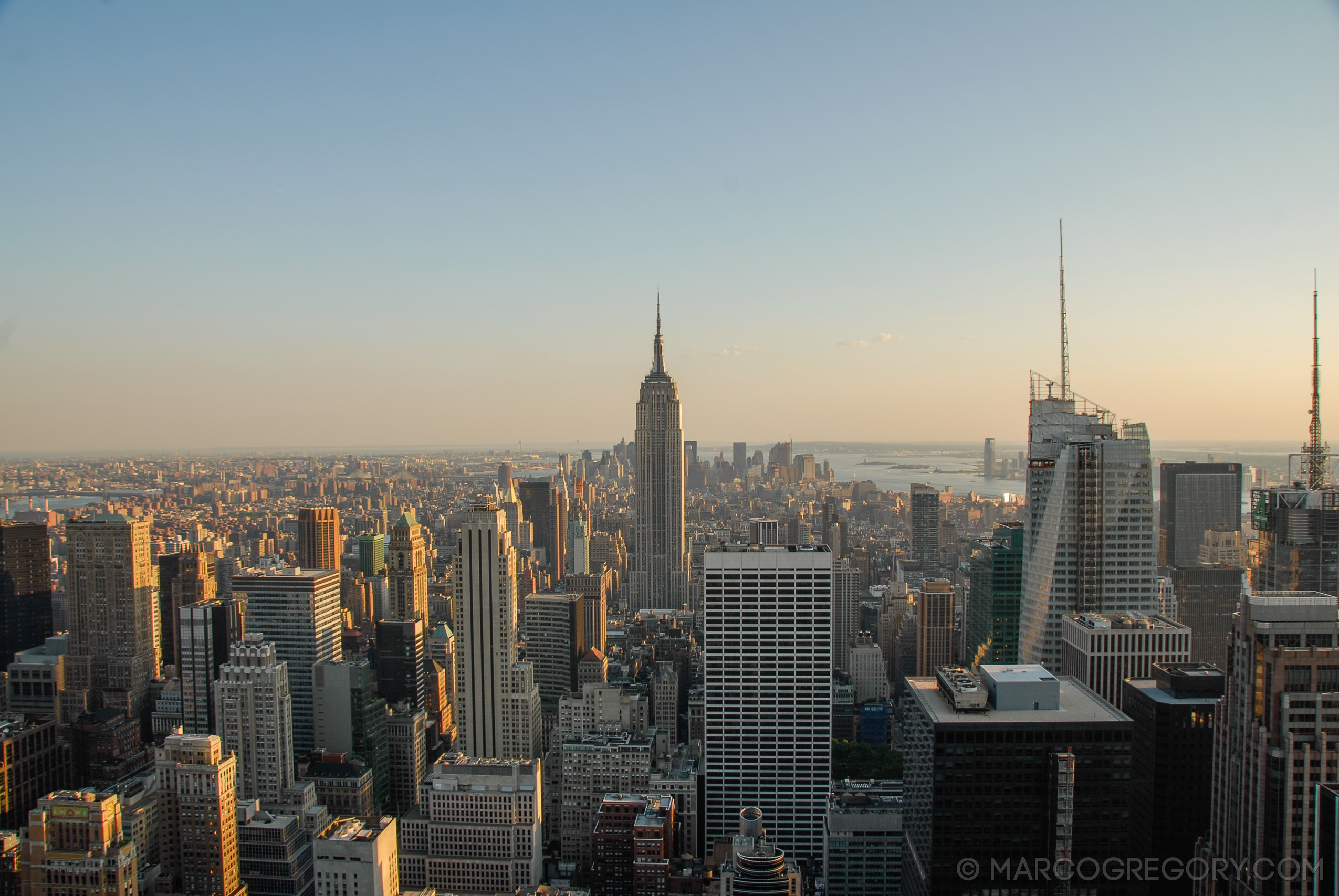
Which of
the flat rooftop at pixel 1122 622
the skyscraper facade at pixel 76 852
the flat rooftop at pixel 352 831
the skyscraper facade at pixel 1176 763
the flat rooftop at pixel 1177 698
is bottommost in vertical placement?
the flat rooftop at pixel 352 831

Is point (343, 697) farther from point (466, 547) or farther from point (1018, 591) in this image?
point (1018, 591)

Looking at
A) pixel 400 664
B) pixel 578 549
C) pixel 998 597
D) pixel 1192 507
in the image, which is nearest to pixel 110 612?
pixel 400 664

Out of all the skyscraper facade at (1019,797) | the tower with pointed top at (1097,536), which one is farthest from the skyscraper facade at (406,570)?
the skyscraper facade at (1019,797)

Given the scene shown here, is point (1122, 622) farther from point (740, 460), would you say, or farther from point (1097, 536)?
point (740, 460)

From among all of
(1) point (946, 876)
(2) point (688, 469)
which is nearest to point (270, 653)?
(1) point (946, 876)

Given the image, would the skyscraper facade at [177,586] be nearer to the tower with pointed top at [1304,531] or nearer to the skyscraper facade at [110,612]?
the skyscraper facade at [110,612]
